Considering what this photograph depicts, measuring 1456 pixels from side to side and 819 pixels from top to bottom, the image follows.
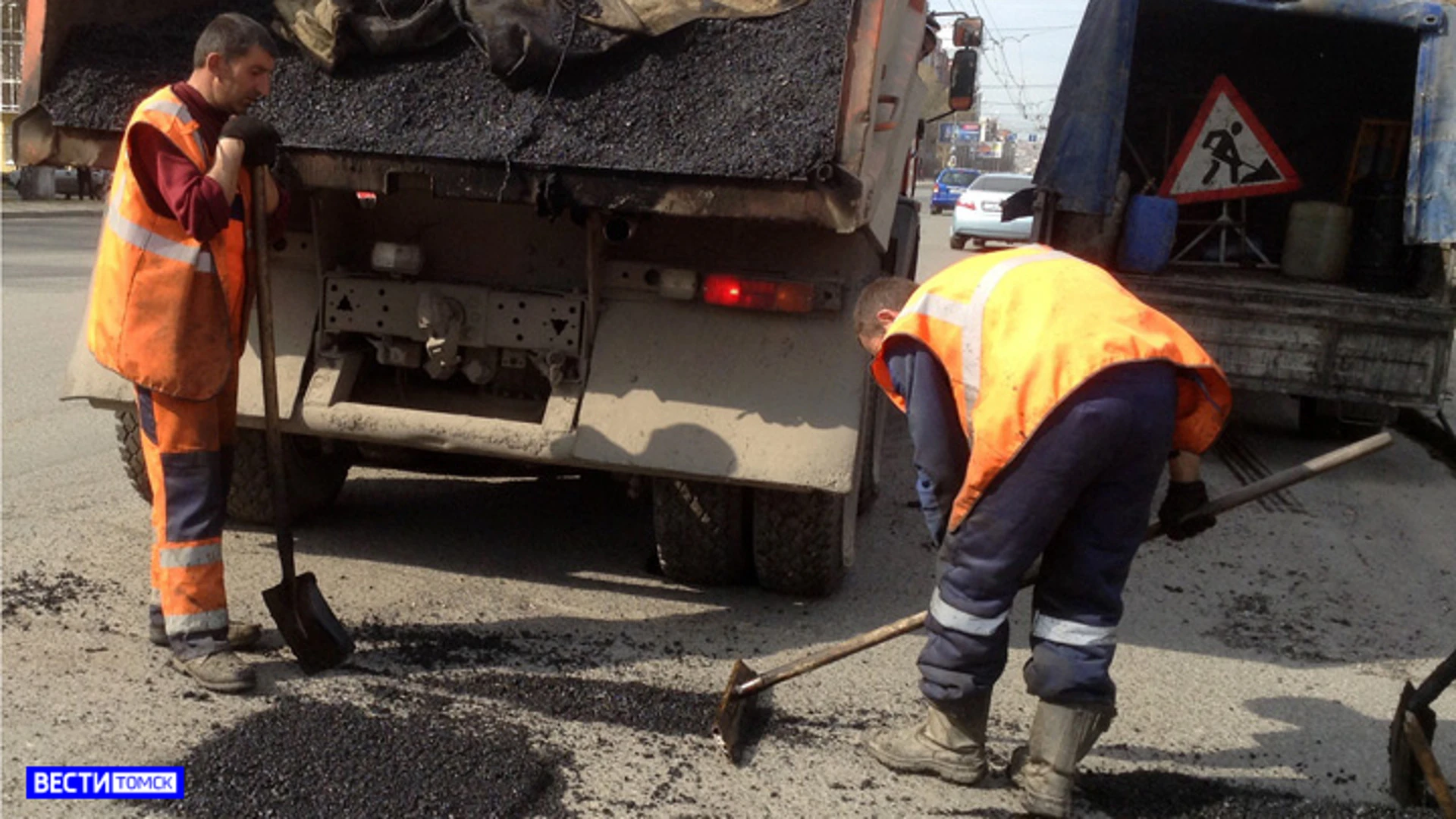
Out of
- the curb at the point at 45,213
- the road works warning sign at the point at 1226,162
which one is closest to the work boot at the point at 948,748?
the road works warning sign at the point at 1226,162

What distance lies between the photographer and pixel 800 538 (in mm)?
4137

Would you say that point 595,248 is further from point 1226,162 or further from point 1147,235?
point 1226,162

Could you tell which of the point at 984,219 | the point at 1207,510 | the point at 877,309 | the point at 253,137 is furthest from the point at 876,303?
the point at 984,219

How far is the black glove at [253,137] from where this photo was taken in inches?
130

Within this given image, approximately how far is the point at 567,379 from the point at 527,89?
867 millimetres

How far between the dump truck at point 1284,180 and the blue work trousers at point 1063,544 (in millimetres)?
4113

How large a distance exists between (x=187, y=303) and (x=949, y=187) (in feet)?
102

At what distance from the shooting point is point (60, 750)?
2.93m

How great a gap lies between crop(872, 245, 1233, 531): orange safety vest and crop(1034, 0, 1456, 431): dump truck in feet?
12.9

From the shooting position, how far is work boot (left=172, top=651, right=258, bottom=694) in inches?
131

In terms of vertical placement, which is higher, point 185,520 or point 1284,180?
point 1284,180

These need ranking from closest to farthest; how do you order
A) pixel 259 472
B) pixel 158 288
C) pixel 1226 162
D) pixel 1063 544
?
pixel 1063 544, pixel 158 288, pixel 259 472, pixel 1226 162

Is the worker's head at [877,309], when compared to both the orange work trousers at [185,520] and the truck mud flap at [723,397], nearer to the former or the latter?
the truck mud flap at [723,397]

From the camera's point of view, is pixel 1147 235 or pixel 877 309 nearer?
pixel 877 309
